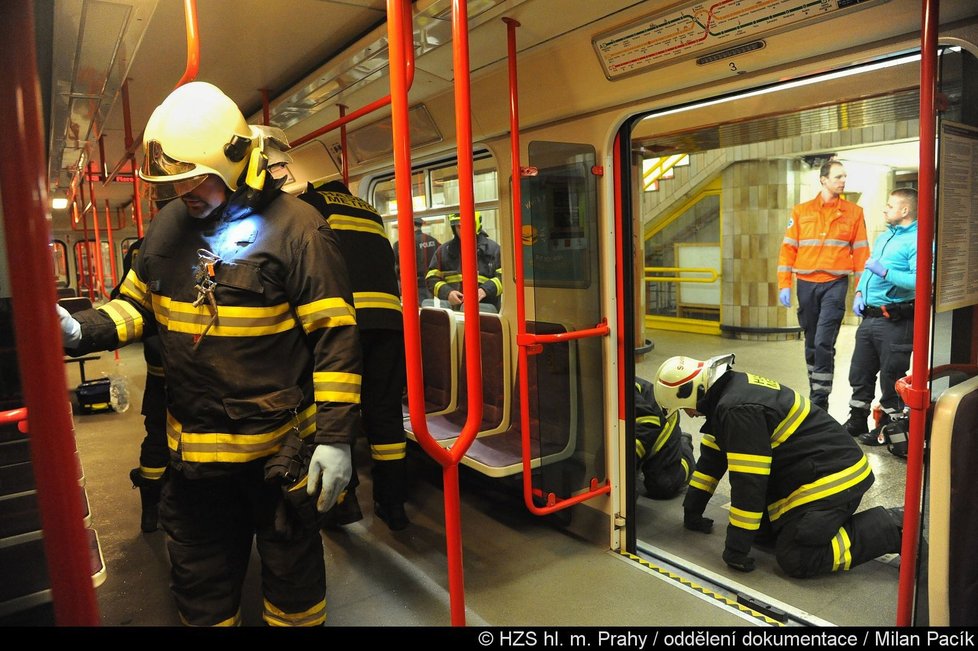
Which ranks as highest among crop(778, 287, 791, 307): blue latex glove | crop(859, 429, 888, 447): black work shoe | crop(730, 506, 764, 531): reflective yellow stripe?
crop(778, 287, 791, 307): blue latex glove

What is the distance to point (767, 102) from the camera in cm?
298

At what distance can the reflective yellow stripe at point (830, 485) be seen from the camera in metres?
2.94

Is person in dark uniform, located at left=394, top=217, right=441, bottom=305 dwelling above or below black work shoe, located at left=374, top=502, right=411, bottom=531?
above

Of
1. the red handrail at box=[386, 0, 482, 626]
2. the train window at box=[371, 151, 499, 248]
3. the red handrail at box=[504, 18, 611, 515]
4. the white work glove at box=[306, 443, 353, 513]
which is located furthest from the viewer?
the train window at box=[371, 151, 499, 248]

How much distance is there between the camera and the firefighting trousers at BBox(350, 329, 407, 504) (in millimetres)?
3191

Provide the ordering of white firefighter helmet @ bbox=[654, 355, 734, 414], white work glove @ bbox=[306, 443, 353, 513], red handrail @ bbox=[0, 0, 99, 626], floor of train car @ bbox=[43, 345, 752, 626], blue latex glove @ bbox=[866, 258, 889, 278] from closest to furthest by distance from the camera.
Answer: red handrail @ bbox=[0, 0, 99, 626], white work glove @ bbox=[306, 443, 353, 513], floor of train car @ bbox=[43, 345, 752, 626], white firefighter helmet @ bbox=[654, 355, 734, 414], blue latex glove @ bbox=[866, 258, 889, 278]

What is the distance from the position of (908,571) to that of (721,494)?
223 cm

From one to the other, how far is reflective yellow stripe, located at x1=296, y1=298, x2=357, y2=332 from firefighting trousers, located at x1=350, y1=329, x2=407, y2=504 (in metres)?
1.24

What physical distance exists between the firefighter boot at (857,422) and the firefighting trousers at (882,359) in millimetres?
32

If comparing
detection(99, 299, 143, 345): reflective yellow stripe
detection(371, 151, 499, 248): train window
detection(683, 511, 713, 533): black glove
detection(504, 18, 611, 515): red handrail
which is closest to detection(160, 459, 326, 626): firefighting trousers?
detection(99, 299, 143, 345): reflective yellow stripe

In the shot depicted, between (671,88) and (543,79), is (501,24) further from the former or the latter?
(671,88)

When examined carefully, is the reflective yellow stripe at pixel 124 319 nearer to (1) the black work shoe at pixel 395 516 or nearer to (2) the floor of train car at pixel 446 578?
(2) the floor of train car at pixel 446 578

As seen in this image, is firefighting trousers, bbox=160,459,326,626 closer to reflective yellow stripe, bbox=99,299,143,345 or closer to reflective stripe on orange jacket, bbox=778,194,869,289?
reflective yellow stripe, bbox=99,299,143,345

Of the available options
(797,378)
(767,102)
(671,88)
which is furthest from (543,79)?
(797,378)
